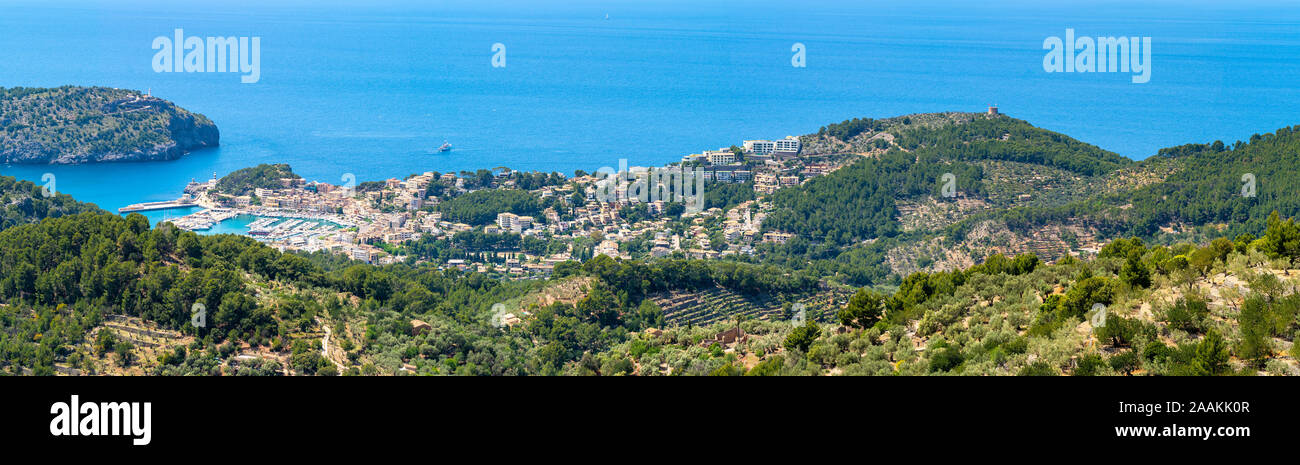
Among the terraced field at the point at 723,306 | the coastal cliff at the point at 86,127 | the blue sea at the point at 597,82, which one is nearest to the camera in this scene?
the terraced field at the point at 723,306

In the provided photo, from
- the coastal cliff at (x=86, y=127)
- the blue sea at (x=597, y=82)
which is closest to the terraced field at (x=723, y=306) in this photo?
the blue sea at (x=597, y=82)

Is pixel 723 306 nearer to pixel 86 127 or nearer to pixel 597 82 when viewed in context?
pixel 86 127

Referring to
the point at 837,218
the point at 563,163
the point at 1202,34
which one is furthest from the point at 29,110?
the point at 1202,34

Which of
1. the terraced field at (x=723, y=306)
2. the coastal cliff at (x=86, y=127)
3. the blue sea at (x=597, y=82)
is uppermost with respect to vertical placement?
the blue sea at (x=597, y=82)

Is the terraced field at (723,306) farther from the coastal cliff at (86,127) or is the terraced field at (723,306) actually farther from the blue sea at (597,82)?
the coastal cliff at (86,127)

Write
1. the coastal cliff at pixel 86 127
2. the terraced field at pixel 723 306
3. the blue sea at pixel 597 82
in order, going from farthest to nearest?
the blue sea at pixel 597 82 < the coastal cliff at pixel 86 127 < the terraced field at pixel 723 306

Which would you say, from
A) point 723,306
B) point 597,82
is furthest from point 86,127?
point 597,82

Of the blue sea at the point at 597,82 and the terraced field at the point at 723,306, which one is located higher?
the blue sea at the point at 597,82
